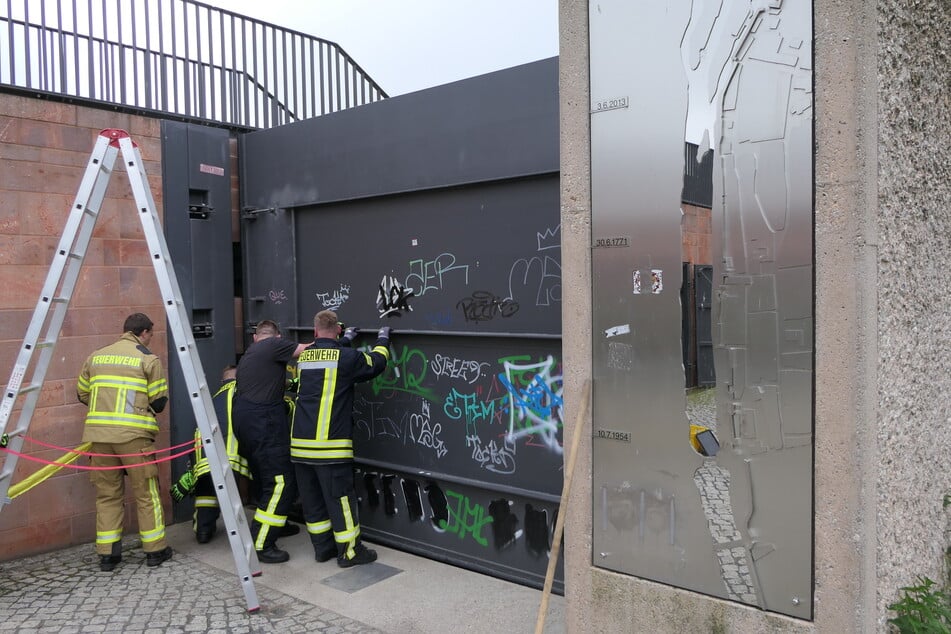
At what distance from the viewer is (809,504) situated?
112 inches

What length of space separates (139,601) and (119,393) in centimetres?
147

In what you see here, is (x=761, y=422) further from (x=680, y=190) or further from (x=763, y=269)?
(x=680, y=190)

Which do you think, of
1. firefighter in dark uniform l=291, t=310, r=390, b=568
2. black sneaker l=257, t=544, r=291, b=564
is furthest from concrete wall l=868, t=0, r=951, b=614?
black sneaker l=257, t=544, r=291, b=564

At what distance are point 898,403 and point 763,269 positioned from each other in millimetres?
771

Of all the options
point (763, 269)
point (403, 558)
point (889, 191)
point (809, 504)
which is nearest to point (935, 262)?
point (889, 191)

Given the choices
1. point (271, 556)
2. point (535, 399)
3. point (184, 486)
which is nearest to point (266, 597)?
point (271, 556)

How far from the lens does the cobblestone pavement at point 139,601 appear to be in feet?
14.9

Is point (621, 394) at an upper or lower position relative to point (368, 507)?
upper

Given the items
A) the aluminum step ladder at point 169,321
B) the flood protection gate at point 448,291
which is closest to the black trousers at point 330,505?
the flood protection gate at point 448,291

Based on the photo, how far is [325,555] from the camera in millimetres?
5633

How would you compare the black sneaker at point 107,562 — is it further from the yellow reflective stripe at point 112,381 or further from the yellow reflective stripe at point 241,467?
the yellow reflective stripe at point 112,381

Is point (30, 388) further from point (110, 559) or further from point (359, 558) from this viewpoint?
point (359, 558)

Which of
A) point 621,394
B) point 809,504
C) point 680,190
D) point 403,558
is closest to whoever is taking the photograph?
point 809,504

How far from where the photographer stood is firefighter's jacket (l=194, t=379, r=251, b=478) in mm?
6031
